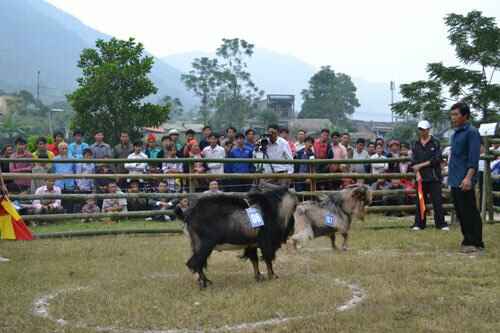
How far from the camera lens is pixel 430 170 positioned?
11.4m

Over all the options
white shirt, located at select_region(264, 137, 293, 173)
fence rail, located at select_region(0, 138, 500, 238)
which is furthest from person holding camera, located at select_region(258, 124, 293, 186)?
fence rail, located at select_region(0, 138, 500, 238)

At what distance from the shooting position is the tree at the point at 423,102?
24703 mm

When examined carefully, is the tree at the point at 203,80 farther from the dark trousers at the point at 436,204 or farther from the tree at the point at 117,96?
the dark trousers at the point at 436,204

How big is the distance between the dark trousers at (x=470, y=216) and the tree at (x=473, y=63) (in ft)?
52.1

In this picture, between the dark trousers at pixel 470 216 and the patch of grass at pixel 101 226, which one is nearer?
the dark trousers at pixel 470 216

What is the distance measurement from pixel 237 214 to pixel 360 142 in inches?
312

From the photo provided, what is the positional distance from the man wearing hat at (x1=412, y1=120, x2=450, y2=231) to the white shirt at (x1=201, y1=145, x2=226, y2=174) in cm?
388

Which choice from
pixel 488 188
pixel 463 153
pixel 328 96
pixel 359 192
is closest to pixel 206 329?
pixel 359 192

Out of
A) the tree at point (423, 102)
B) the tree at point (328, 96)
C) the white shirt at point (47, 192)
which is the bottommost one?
the white shirt at point (47, 192)

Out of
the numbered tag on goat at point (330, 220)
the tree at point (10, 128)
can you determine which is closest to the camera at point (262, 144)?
the numbered tag on goat at point (330, 220)

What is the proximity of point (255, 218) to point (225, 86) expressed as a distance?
2483 inches

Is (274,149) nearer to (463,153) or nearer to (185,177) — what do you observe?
(185,177)

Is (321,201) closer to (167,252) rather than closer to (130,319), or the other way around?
(167,252)

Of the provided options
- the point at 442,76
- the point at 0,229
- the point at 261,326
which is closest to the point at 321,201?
the point at 261,326
